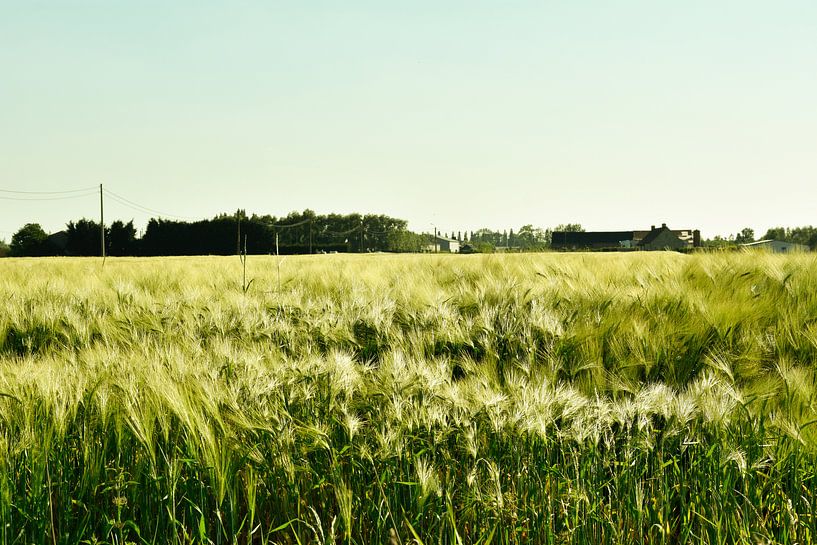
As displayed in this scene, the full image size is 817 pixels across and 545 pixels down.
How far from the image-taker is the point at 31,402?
5.84ft

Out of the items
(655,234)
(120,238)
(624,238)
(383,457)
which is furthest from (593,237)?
(383,457)

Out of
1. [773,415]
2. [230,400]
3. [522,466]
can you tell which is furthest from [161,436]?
[773,415]

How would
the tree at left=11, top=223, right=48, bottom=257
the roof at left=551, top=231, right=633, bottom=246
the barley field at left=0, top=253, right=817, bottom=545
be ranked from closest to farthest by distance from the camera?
the barley field at left=0, top=253, right=817, bottom=545, the tree at left=11, top=223, right=48, bottom=257, the roof at left=551, top=231, right=633, bottom=246

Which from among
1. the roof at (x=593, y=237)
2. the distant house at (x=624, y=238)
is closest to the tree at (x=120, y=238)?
the distant house at (x=624, y=238)

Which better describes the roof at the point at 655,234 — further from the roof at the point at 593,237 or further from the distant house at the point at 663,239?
the roof at the point at 593,237

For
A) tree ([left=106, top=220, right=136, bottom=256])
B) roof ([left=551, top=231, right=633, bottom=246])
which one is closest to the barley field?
tree ([left=106, top=220, right=136, bottom=256])

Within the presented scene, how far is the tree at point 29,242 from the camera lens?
5441cm

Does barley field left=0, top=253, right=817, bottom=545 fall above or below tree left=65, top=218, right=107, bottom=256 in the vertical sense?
below

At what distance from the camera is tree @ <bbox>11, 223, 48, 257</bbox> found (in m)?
54.4

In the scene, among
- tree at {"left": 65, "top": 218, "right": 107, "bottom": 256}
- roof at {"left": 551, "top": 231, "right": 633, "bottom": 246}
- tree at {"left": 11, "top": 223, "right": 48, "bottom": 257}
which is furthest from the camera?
roof at {"left": 551, "top": 231, "right": 633, "bottom": 246}

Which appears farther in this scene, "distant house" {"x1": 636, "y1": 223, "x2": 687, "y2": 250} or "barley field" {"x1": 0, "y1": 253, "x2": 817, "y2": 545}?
"distant house" {"x1": 636, "y1": 223, "x2": 687, "y2": 250}

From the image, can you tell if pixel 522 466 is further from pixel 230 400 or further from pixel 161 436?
pixel 161 436

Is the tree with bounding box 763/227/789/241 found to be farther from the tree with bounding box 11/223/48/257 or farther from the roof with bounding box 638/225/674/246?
the tree with bounding box 11/223/48/257

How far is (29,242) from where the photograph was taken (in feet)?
181
